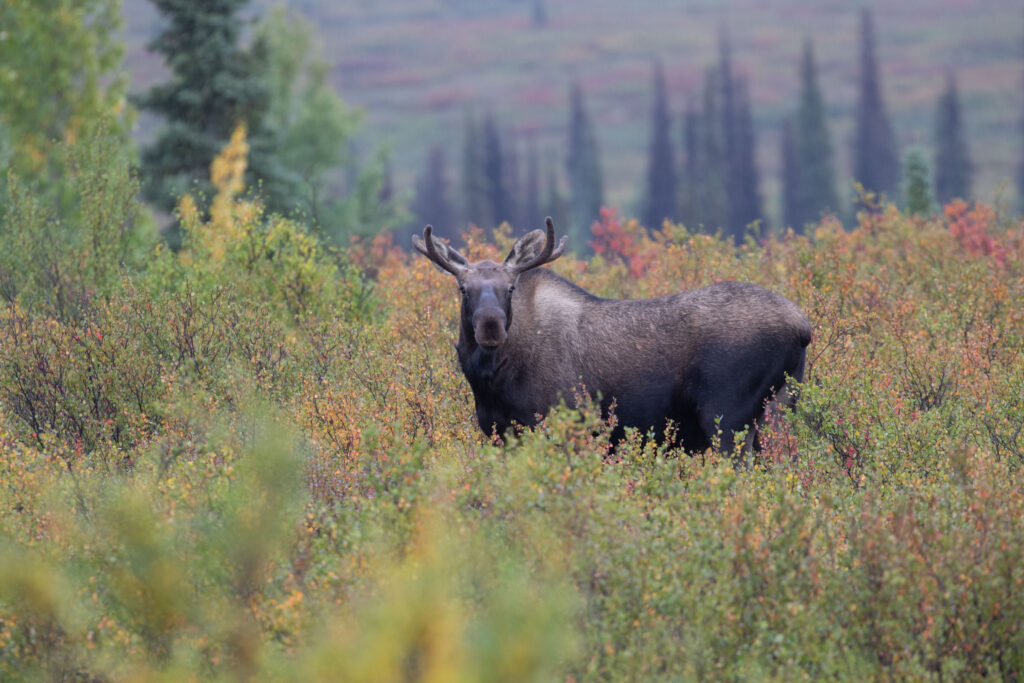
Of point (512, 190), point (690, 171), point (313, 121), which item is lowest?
point (512, 190)

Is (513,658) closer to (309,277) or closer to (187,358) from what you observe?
(187,358)

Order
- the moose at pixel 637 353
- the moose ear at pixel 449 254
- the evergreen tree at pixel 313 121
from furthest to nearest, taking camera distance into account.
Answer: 1. the evergreen tree at pixel 313 121
2. the moose ear at pixel 449 254
3. the moose at pixel 637 353

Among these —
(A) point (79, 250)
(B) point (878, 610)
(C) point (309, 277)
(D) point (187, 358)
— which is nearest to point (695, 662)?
(B) point (878, 610)

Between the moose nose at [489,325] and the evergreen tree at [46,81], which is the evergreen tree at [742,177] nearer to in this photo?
the evergreen tree at [46,81]

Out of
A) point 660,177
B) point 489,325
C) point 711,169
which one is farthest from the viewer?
point 660,177

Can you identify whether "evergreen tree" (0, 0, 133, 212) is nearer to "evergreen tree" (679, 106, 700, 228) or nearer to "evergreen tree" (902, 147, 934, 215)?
"evergreen tree" (902, 147, 934, 215)

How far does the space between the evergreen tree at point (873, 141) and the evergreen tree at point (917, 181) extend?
48580 mm

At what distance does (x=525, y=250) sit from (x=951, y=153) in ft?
279

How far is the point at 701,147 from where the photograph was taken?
288 feet

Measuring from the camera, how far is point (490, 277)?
9.75 meters

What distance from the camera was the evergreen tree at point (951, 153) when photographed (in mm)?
86625

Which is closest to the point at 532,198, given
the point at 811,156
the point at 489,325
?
the point at 811,156

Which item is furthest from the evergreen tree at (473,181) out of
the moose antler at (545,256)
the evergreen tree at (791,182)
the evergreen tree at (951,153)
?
the moose antler at (545,256)

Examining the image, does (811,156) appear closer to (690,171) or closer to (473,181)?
(690,171)
